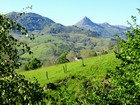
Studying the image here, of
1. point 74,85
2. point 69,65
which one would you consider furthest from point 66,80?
point 69,65

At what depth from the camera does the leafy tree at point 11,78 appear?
11883mm

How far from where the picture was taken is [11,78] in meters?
12.1

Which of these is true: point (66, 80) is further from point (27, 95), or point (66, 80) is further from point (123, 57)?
point (27, 95)

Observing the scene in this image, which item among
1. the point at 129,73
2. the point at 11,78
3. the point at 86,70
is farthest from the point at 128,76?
the point at 86,70

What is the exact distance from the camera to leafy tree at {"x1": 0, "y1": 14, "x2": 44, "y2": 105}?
39.0 feet

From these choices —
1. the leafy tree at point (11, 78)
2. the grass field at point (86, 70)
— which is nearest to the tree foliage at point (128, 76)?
the leafy tree at point (11, 78)

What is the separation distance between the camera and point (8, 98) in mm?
11867

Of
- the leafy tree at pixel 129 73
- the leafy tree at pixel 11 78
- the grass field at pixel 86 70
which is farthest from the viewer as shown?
the grass field at pixel 86 70

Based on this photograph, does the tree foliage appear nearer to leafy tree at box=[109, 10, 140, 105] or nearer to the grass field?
leafy tree at box=[109, 10, 140, 105]

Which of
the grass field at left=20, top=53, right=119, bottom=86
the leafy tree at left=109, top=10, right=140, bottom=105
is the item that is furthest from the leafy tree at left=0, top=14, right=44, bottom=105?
the grass field at left=20, top=53, right=119, bottom=86

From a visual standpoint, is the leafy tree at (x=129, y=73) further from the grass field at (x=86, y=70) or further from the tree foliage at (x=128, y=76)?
the grass field at (x=86, y=70)

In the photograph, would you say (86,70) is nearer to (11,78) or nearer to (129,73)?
(129,73)

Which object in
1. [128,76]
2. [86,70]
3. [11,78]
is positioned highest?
[11,78]

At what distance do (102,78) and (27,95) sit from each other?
71.4 meters
